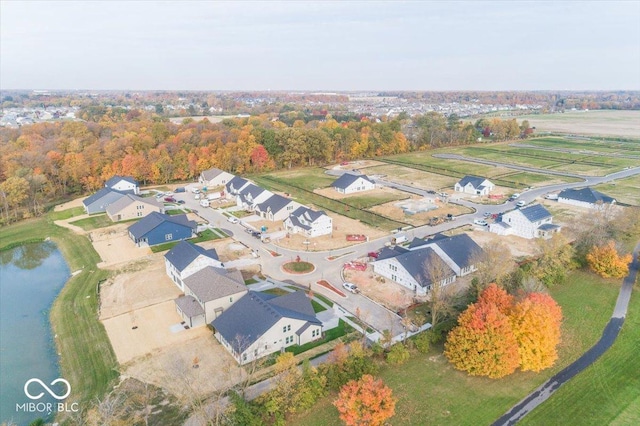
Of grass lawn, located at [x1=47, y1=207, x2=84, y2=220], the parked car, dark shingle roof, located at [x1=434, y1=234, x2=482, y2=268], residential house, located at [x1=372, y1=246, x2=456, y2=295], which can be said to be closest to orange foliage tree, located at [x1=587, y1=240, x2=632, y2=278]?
dark shingle roof, located at [x1=434, y1=234, x2=482, y2=268]

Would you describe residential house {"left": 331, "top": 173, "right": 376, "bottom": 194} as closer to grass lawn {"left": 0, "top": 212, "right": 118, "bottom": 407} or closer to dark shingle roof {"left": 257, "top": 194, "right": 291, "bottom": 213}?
dark shingle roof {"left": 257, "top": 194, "right": 291, "bottom": 213}

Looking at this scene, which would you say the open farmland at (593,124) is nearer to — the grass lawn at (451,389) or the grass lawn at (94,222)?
the grass lawn at (451,389)

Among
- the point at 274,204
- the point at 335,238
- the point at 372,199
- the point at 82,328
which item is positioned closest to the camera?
the point at 82,328

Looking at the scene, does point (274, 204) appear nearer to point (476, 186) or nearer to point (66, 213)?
point (66, 213)

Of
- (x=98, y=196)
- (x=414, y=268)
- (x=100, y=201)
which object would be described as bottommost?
(x=100, y=201)

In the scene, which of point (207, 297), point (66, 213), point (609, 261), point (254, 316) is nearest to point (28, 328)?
point (207, 297)
